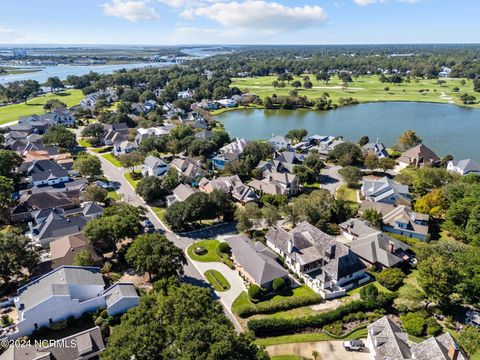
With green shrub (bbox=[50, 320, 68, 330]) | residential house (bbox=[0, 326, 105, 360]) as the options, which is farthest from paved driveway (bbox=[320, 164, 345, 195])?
green shrub (bbox=[50, 320, 68, 330])

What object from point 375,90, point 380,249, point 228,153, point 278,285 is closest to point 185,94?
point 228,153

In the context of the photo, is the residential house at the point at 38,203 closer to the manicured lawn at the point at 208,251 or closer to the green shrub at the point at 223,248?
the manicured lawn at the point at 208,251

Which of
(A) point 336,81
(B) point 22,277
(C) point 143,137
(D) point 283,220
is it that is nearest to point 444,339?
(D) point 283,220

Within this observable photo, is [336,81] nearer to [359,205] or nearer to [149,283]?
[359,205]

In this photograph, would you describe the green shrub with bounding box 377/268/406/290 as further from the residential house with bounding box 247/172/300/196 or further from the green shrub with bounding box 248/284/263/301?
the residential house with bounding box 247/172/300/196

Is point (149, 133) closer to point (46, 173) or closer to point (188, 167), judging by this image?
point (188, 167)

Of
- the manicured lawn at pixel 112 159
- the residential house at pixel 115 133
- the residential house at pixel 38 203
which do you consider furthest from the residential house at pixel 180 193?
the residential house at pixel 115 133
